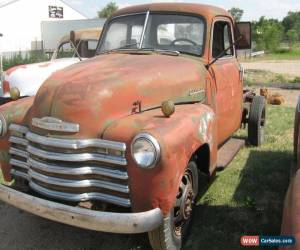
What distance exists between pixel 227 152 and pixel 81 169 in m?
2.36

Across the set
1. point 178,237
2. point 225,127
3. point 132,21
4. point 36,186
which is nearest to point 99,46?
point 132,21

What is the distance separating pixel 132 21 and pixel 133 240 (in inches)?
97.8

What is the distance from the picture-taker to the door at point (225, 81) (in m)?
5.18

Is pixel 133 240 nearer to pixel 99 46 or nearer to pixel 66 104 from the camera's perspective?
pixel 66 104

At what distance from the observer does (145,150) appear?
326 cm

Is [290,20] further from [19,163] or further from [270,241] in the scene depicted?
[270,241]

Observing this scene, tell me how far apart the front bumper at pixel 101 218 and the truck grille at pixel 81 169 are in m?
0.23

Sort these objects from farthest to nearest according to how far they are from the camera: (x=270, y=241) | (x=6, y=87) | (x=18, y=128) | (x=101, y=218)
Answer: (x=6, y=87)
(x=18, y=128)
(x=101, y=218)
(x=270, y=241)

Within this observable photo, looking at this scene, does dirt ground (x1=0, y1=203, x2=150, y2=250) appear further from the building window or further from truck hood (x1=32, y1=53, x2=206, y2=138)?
the building window

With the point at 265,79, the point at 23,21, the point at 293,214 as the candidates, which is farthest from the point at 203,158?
the point at 23,21

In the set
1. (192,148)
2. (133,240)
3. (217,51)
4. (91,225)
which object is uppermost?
(217,51)

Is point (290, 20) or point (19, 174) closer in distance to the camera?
point (19, 174)

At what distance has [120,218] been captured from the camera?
124 inches

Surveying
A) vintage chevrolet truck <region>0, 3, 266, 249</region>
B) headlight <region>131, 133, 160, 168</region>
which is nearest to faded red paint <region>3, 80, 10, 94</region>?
vintage chevrolet truck <region>0, 3, 266, 249</region>
